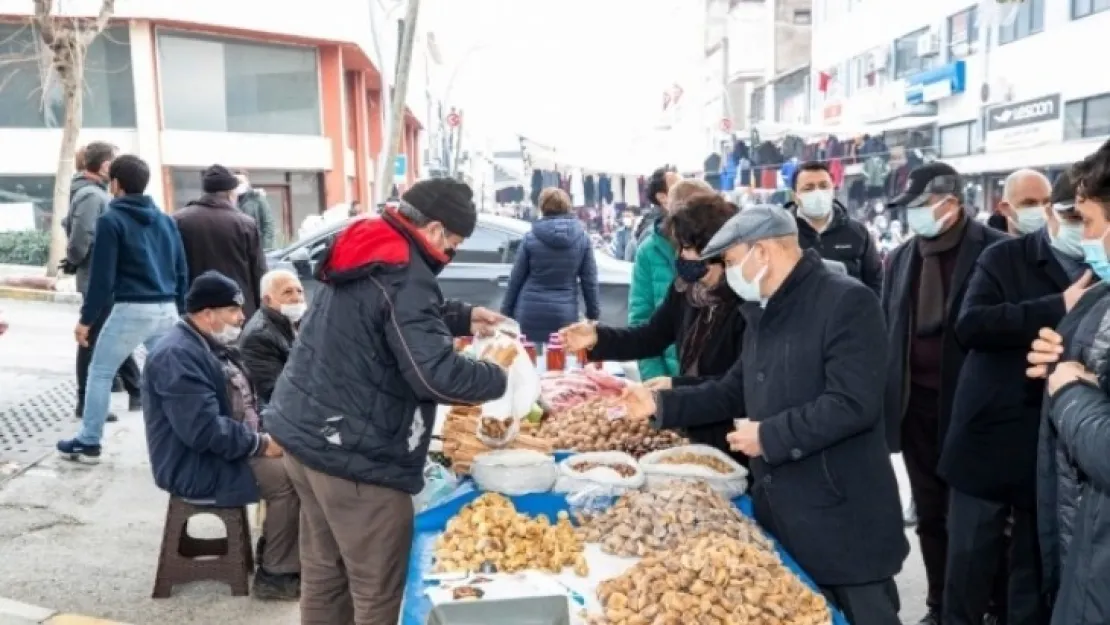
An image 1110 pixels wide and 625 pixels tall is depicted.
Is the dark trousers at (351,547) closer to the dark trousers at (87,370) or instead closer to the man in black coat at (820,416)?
the man in black coat at (820,416)

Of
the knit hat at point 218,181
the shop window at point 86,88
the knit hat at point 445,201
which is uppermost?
the shop window at point 86,88

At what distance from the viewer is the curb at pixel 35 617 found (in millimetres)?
4047

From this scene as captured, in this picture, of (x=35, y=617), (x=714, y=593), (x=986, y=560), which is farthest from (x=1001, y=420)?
(x=35, y=617)

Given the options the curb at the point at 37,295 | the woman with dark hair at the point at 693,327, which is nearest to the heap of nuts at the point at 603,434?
the woman with dark hair at the point at 693,327

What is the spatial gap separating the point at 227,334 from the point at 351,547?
5.95 feet

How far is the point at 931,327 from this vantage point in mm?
4273

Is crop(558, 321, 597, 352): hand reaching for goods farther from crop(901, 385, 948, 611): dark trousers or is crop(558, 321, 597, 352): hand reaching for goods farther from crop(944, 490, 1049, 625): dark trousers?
crop(944, 490, 1049, 625): dark trousers

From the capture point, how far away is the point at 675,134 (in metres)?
69.9

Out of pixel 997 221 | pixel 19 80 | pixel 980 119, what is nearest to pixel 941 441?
pixel 997 221

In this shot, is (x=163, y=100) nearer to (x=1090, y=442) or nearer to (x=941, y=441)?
(x=941, y=441)

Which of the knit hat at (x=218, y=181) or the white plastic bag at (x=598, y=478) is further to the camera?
the knit hat at (x=218, y=181)

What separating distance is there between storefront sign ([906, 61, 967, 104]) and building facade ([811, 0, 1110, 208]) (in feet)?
0.09

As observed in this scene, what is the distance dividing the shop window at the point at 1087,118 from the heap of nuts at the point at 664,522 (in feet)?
60.7

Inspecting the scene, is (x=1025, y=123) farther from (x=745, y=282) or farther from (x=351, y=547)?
(x=351, y=547)
